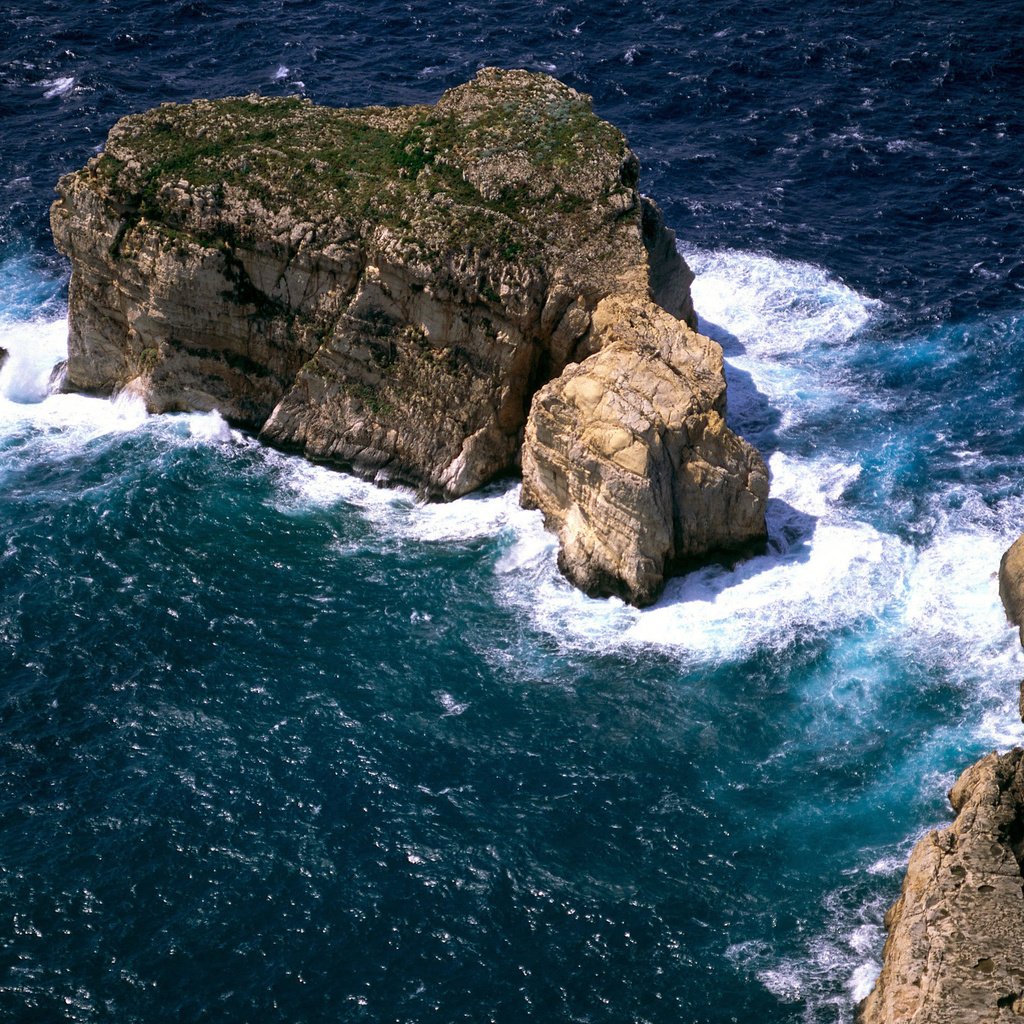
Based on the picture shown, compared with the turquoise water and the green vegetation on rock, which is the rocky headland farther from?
the green vegetation on rock

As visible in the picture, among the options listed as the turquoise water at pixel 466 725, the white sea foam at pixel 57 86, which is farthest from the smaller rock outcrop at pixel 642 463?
the white sea foam at pixel 57 86

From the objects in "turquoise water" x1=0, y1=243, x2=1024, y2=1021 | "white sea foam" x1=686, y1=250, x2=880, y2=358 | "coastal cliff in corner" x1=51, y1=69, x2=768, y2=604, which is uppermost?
"coastal cliff in corner" x1=51, y1=69, x2=768, y2=604

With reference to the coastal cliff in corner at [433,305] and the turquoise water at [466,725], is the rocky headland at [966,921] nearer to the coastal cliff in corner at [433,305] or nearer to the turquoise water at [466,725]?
the turquoise water at [466,725]

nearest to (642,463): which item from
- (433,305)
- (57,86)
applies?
(433,305)

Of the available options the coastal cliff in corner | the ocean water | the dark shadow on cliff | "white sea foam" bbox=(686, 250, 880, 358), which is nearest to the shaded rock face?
the ocean water

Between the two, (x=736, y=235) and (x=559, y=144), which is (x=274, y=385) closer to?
(x=559, y=144)

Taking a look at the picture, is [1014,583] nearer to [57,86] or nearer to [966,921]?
[966,921]
